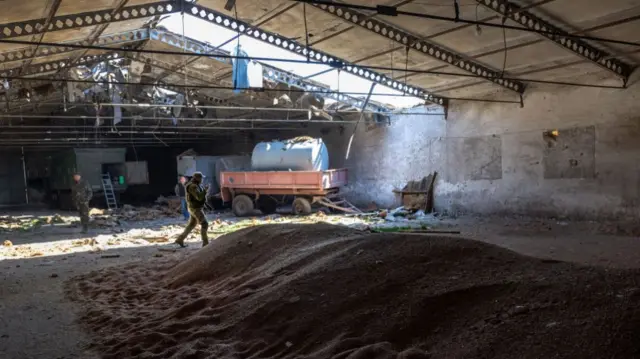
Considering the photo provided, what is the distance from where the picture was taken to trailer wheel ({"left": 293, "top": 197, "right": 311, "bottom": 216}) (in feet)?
58.1

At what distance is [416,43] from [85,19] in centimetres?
748

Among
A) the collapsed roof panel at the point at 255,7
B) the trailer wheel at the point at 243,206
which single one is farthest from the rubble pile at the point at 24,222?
the collapsed roof panel at the point at 255,7

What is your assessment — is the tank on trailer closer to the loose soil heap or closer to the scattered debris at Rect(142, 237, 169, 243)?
the scattered debris at Rect(142, 237, 169, 243)

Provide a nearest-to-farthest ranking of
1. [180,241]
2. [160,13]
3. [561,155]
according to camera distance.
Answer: [160,13]
[180,241]
[561,155]

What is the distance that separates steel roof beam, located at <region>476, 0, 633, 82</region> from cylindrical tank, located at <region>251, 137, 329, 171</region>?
387 inches

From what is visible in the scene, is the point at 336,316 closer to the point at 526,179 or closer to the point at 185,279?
the point at 185,279

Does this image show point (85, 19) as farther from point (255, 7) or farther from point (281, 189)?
point (281, 189)

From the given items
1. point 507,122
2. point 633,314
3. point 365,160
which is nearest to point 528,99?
point 507,122

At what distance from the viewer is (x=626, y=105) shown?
11.6 meters

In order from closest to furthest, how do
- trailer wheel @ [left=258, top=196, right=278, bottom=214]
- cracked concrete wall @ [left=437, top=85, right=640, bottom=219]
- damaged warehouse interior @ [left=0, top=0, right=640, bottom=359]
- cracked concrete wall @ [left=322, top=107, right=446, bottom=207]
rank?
damaged warehouse interior @ [left=0, top=0, right=640, bottom=359] < cracked concrete wall @ [left=437, top=85, right=640, bottom=219] < cracked concrete wall @ [left=322, top=107, right=446, bottom=207] < trailer wheel @ [left=258, top=196, right=278, bottom=214]

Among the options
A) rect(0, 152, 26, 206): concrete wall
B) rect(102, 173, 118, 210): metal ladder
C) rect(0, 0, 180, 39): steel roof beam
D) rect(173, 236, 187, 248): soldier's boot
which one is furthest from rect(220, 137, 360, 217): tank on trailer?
rect(0, 152, 26, 206): concrete wall

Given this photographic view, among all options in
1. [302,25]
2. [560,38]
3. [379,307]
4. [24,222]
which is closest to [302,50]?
[302,25]

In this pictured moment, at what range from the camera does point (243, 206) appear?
19125 mm

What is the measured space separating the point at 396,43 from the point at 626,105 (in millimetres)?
5852
